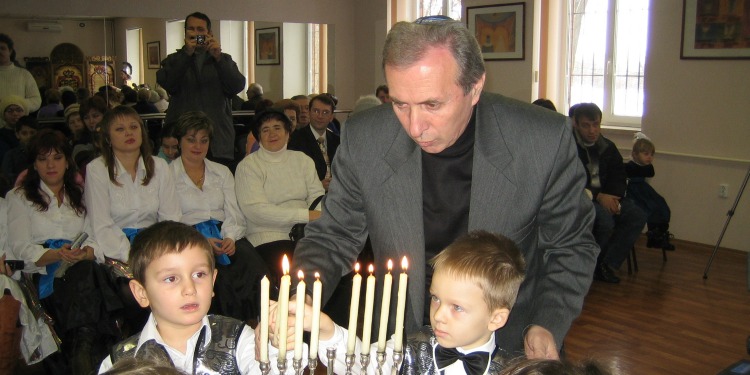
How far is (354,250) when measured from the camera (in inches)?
79.7

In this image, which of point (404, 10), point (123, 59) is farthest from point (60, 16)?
point (404, 10)

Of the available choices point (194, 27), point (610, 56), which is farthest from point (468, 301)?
point (610, 56)

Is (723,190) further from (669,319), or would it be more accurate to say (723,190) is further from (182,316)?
(182,316)

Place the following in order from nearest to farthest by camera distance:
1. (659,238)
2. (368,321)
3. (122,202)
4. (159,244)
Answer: (368,321) → (159,244) → (122,202) → (659,238)

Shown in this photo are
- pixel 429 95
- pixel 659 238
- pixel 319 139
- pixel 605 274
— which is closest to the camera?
pixel 429 95

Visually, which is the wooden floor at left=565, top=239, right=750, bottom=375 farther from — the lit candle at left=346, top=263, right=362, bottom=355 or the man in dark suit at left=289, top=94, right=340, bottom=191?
the lit candle at left=346, top=263, right=362, bottom=355

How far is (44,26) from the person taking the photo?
739 centimetres

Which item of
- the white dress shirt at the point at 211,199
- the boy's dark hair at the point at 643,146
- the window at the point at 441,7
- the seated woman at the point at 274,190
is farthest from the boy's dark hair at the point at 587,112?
the window at the point at 441,7

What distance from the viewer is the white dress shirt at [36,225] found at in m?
3.72

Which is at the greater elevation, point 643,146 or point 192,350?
point 643,146

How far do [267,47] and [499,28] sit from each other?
306 cm

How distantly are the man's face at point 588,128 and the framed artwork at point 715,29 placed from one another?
168cm

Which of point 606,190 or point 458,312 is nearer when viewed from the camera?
point 458,312

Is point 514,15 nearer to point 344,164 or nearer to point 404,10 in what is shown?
point 404,10
